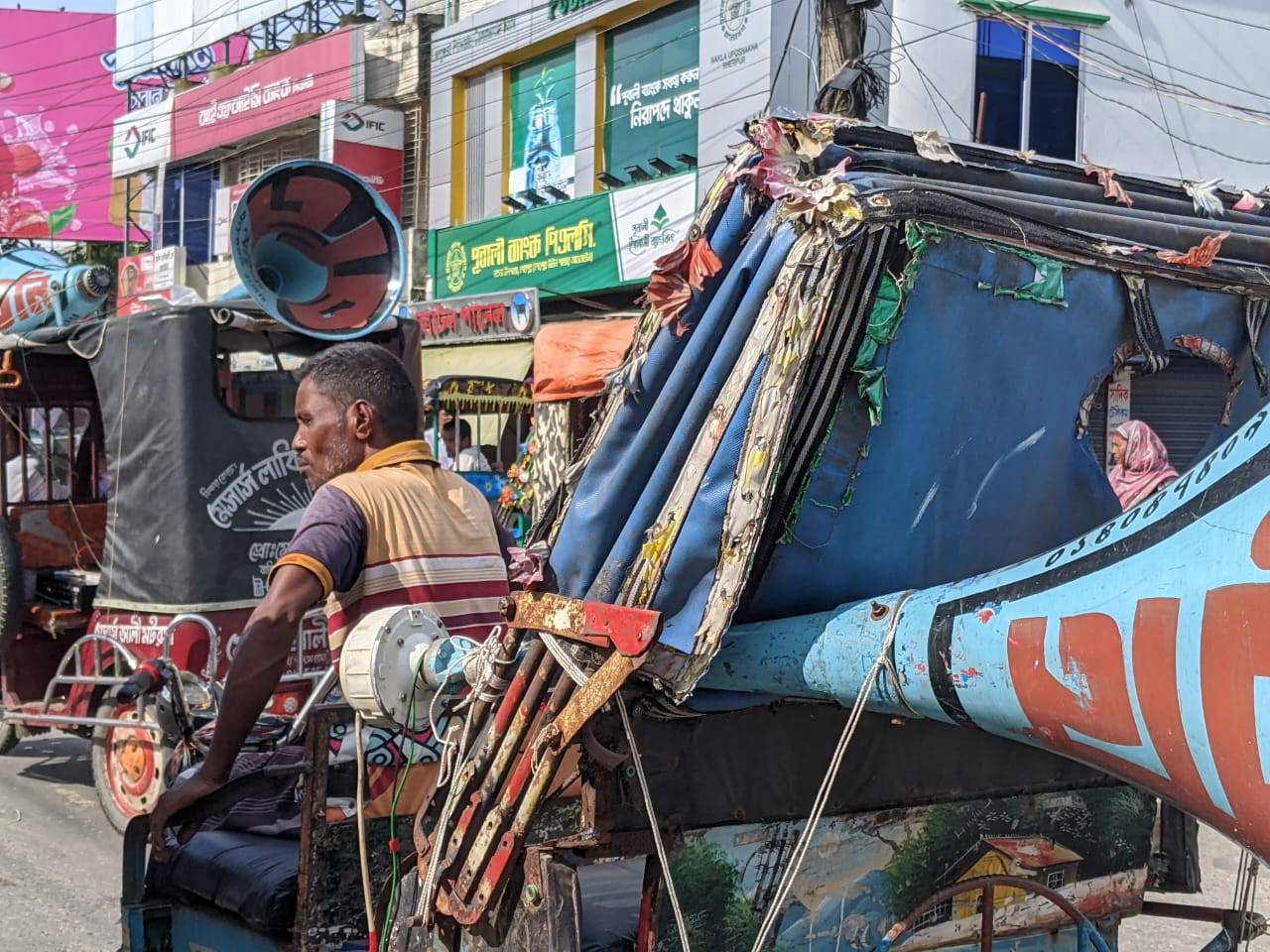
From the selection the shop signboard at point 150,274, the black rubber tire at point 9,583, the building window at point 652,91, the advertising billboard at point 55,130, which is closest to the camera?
the black rubber tire at point 9,583

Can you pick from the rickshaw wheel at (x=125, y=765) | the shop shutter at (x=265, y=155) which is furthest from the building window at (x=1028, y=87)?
the shop shutter at (x=265, y=155)

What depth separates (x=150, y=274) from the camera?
2342 cm

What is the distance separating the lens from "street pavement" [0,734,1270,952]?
5.14 meters

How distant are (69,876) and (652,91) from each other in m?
11.5

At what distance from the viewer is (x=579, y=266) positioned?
15.6 meters

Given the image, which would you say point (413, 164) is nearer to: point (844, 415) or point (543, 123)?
point (543, 123)

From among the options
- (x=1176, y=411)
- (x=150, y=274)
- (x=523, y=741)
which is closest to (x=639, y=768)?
(x=523, y=741)

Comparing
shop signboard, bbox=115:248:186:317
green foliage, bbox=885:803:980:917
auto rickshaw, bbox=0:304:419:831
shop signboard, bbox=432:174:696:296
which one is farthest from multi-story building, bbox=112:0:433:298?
green foliage, bbox=885:803:980:917

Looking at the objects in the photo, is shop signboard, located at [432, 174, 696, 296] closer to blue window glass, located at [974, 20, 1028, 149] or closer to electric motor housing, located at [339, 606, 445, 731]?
blue window glass, located at [974, 20, 1028, 149]

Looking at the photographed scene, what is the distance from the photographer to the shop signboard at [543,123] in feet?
54.8

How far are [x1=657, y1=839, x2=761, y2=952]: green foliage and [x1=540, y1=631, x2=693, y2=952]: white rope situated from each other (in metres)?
0.04

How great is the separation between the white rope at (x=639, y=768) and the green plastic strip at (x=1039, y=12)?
1252 cm

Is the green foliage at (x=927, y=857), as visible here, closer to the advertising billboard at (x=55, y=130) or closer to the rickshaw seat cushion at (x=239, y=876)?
the rickshaw seat cushion at (x=239, y=876)

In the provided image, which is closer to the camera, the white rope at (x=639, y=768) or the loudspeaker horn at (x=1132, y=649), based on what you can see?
the loudspeaker horn at (x=1132, y=649)
